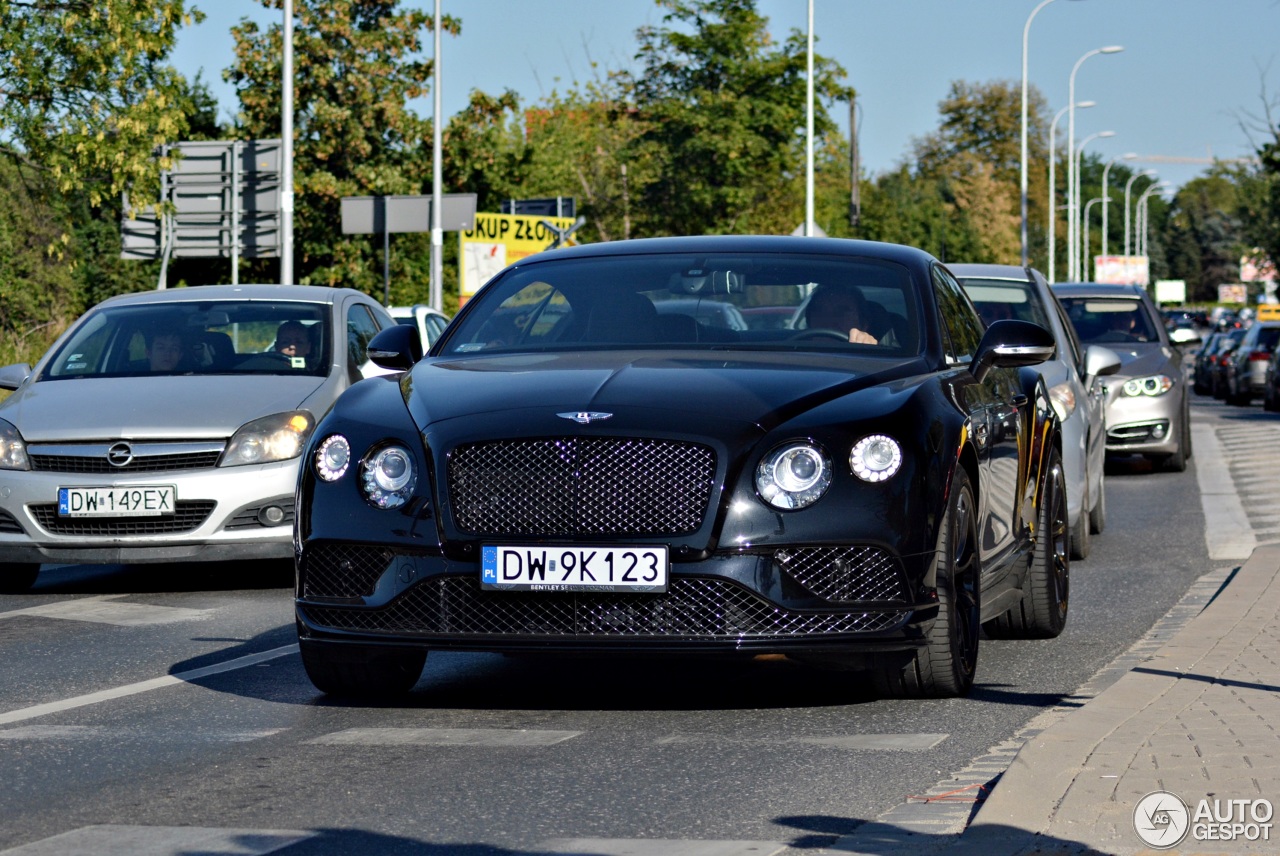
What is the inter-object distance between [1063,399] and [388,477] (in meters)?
5.99

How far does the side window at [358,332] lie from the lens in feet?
38.7

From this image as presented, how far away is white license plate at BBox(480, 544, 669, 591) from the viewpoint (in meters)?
6.14

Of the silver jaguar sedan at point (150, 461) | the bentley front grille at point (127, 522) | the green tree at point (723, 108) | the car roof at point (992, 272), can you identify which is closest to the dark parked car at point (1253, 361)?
the green tree at point (723, 108)

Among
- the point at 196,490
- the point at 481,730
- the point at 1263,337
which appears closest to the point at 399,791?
the point at 481,730

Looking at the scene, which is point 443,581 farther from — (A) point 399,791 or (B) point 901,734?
(B) point 901,734

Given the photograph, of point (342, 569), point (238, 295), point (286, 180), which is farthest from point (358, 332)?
point (286, 180)

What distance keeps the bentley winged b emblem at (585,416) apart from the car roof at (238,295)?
236 inches

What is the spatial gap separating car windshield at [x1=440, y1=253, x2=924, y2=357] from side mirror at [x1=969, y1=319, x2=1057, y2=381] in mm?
290

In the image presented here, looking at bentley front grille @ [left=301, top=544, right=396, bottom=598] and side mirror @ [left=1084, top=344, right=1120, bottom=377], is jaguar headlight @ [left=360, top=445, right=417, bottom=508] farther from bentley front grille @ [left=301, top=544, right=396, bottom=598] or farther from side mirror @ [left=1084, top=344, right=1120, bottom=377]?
side mirror @ [left=1084, top=344, right=1120, bottom=377]

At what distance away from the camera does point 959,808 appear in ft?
16.8

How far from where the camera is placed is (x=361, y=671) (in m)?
6.92

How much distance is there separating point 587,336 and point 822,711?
5.30ft

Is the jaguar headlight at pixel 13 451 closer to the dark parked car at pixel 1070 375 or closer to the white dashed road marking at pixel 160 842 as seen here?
the dark parked car at pixel 1070 375

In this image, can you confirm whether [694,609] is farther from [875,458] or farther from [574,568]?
[875,458]
